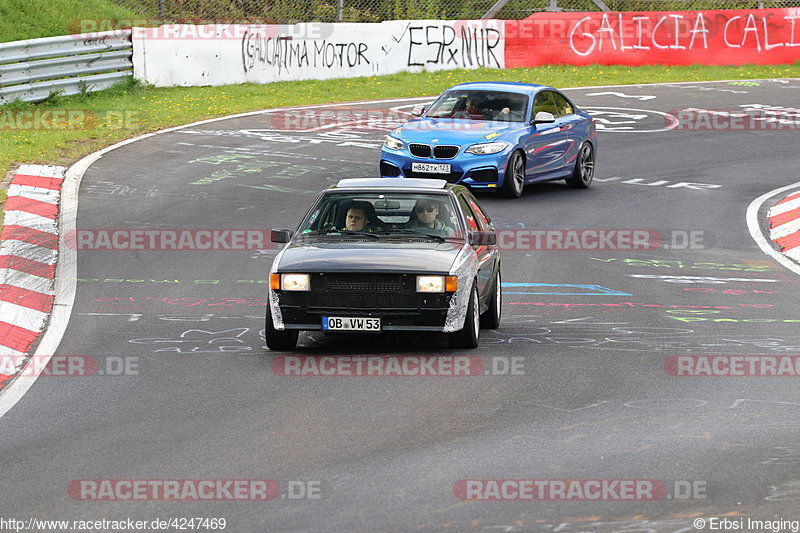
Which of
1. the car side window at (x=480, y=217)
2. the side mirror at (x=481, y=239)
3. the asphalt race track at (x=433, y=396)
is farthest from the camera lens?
the car side window at (x=480, y=217)

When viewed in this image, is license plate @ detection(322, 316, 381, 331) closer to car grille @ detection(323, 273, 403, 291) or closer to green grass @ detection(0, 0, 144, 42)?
car grille @ detection(323, 273, 403, 291)

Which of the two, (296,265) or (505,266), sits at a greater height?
(296,265)

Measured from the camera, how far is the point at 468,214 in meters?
11.7

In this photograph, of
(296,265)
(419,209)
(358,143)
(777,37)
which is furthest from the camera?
(777,37)

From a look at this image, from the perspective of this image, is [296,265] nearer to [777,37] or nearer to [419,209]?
[419,209]

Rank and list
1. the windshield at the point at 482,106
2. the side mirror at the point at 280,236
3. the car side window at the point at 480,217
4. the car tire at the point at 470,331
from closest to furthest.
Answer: the car tire at the point at 470,331
the side mirror at the point at 280,236
the car side window at the point at 480,217
the windshield at the point at 482,106

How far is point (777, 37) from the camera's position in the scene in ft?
115

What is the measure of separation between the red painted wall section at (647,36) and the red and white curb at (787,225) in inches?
599

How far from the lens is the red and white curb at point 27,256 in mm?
11117

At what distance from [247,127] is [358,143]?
2521mm

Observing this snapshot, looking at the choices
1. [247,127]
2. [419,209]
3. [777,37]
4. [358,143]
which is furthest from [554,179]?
[777,37]

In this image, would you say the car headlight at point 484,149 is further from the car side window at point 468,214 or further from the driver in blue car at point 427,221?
the driver in blue car at point 427,221

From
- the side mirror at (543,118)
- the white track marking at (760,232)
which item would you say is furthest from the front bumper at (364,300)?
the side mirror at (543,118)

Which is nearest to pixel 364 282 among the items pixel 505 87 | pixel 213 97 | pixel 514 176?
pixel 514 176
